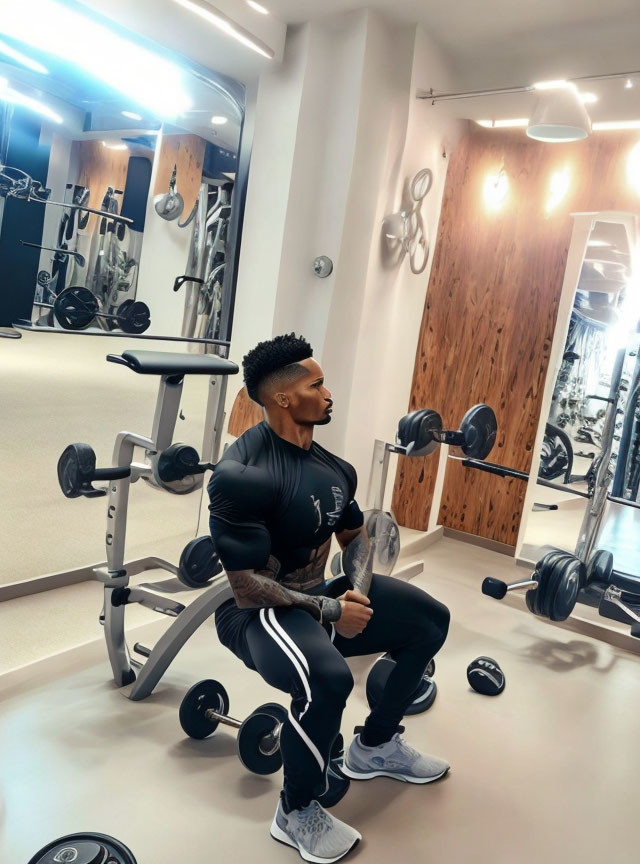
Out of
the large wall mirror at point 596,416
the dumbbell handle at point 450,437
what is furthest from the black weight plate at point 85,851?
the large wall mirror at point 596,416

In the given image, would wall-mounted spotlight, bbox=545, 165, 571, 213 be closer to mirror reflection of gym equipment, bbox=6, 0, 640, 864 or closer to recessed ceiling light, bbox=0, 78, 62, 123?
mirror reflection of gym equipment, bbox=6, 0, 640, 864

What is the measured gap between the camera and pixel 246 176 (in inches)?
152

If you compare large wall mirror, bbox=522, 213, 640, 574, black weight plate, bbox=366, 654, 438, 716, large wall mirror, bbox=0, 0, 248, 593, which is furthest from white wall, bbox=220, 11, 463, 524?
black weight plate, bbox=366, 654, 438, 716

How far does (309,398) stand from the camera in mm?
2021

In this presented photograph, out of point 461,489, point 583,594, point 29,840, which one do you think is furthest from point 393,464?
point 29,840

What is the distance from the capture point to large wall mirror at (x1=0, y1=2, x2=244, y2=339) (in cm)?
265

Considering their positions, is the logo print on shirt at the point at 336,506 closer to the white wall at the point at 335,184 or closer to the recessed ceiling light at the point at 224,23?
the white wall at the point at 335,184

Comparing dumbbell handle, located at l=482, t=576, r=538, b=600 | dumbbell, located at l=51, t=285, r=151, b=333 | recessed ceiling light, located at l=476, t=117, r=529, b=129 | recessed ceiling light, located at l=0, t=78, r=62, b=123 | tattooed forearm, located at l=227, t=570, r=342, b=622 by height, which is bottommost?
dumbbell handle, located at l=482, t=576, r=538, b=600

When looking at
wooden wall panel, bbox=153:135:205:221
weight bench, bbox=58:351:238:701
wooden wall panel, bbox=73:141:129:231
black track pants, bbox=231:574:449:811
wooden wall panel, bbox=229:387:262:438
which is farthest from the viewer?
wooden wall panel, bbox=229:387:262:438

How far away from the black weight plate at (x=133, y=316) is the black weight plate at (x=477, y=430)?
1.44m

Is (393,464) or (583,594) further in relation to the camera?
(393,464)

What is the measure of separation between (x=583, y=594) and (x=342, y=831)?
2190mm

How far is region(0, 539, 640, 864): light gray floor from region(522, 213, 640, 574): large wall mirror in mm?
1012

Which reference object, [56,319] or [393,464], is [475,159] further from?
[56,319]
